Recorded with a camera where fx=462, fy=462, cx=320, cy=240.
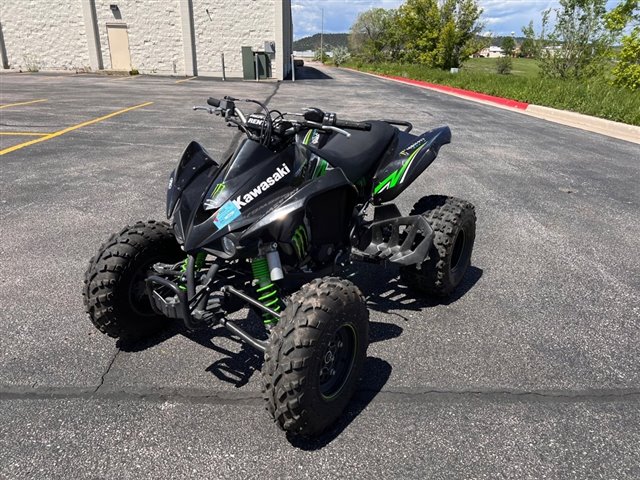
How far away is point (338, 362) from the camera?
2.45 m

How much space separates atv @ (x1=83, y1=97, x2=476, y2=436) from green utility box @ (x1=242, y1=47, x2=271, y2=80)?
1040 inches

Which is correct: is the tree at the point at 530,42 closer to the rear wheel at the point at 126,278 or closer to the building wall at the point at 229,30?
the building wall at the point at 229,30

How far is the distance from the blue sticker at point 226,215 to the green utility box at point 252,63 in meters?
27.3

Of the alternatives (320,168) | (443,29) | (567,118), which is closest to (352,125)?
(320,168)

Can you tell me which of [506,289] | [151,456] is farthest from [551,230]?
[151,456]

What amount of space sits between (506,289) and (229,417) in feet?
8.34

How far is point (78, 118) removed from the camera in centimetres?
1070

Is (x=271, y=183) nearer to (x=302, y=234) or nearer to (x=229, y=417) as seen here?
(x=302, y=234)

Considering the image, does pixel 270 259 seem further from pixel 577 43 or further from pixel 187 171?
pixel 577 43

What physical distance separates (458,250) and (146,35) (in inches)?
1144

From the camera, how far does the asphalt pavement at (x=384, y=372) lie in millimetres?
2158

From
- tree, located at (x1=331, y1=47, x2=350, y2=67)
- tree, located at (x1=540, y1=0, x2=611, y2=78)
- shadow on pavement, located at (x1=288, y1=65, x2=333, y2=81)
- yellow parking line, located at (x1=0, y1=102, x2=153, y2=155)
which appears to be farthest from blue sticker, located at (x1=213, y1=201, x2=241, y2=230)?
tree, located at (x1=331, y1=47, x2=350, y2=67)

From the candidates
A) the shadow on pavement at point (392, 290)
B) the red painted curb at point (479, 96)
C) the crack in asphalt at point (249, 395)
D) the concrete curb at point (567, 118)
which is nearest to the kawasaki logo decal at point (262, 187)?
the crack in asphalt at point (249, 395)

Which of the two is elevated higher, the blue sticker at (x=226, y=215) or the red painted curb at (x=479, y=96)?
the blue sticker at (x=226, y=215)
